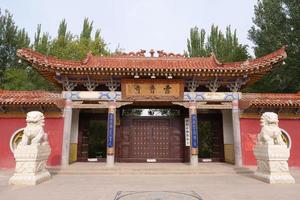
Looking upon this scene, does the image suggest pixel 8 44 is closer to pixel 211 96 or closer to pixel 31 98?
pixel 31 98

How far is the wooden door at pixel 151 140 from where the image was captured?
12352 mm

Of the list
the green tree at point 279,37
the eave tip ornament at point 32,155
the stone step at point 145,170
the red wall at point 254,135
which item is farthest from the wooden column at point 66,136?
the green tree at point 279,37

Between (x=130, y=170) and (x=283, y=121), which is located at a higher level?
(x=283, y=121)

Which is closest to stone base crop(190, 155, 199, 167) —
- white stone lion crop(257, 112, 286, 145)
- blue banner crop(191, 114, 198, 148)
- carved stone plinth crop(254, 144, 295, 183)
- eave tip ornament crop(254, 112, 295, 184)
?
blue banner crop(191, 114, 198, 148)

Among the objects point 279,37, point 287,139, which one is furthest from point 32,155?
point 279,37

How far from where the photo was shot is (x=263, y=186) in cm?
672

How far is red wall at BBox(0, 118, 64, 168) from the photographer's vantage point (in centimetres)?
1082

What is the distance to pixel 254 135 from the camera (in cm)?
1107

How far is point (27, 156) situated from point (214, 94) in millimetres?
7558

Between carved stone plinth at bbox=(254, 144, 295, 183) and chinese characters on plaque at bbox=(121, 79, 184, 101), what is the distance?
4.27 meters

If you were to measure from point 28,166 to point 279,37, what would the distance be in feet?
50.8

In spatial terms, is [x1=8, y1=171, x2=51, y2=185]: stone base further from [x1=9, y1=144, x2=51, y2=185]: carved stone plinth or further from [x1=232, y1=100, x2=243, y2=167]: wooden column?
[x1=232, y1=100, x2=243, y2=167]: wooden column

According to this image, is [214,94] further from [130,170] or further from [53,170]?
[53,170]

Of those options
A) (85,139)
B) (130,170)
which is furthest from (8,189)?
(85,139)
